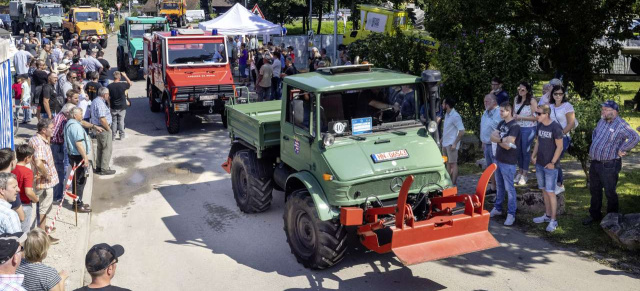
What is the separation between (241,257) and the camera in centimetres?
827

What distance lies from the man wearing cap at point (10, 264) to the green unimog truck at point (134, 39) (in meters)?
21.2

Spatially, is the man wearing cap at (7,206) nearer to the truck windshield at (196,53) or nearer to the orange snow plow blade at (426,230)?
the orange snow plow blade at (426,230)

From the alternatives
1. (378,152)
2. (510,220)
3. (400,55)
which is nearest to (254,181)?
(378,152)

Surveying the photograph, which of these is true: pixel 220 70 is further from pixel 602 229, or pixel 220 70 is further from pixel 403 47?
pixel 602 229

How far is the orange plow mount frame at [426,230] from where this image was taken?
6.66m

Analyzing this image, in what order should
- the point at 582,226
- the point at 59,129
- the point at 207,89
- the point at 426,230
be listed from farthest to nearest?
the point at 207,89
the point at 59,129
the point at 582,226
the point at 426,230

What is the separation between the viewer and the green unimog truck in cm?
2506

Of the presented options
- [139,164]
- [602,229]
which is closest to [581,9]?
[602,229]

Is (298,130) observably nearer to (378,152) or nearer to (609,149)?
(378,152)

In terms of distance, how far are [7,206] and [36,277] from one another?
60.0 inches

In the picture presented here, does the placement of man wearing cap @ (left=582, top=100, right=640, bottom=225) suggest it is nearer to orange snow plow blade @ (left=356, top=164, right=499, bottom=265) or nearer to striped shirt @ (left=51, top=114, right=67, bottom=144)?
orange snow plow blade @ (left=356, top=164, right=499, bottom=265)

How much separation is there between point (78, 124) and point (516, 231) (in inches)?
269

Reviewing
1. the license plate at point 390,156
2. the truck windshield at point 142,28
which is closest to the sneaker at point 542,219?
the license plate at point 390,156

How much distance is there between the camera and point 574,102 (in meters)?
10.9
